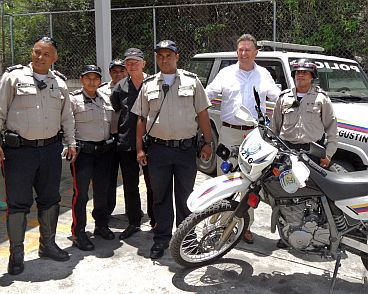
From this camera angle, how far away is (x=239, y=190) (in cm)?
335

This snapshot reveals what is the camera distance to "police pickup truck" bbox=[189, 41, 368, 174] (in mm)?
4773

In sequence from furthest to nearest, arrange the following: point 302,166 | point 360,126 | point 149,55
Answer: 1. point 149,55
2. point 360,126
3. point 302,166

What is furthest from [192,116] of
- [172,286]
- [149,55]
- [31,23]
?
[31,23]

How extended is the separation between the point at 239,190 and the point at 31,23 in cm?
1114

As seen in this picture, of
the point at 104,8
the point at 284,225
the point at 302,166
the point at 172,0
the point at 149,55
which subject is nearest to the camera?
the point at 302,166

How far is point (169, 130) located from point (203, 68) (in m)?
3.28

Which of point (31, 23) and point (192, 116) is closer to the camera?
point (192, 116)

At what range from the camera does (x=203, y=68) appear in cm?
674

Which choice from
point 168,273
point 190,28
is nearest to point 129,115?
point 168,273

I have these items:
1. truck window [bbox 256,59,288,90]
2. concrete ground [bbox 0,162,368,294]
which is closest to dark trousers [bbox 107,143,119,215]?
concrete ground [bbox 0,162,368,294]

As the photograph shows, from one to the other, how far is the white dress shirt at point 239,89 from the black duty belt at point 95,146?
1.04 meters

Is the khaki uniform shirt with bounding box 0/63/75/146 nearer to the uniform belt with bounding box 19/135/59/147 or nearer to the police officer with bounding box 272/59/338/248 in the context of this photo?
the uniform belt with bounding box 19/135/59/147

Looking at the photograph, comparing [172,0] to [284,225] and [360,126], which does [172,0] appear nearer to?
[360,126]

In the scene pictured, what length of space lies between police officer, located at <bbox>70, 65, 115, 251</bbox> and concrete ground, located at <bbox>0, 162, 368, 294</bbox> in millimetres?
280
